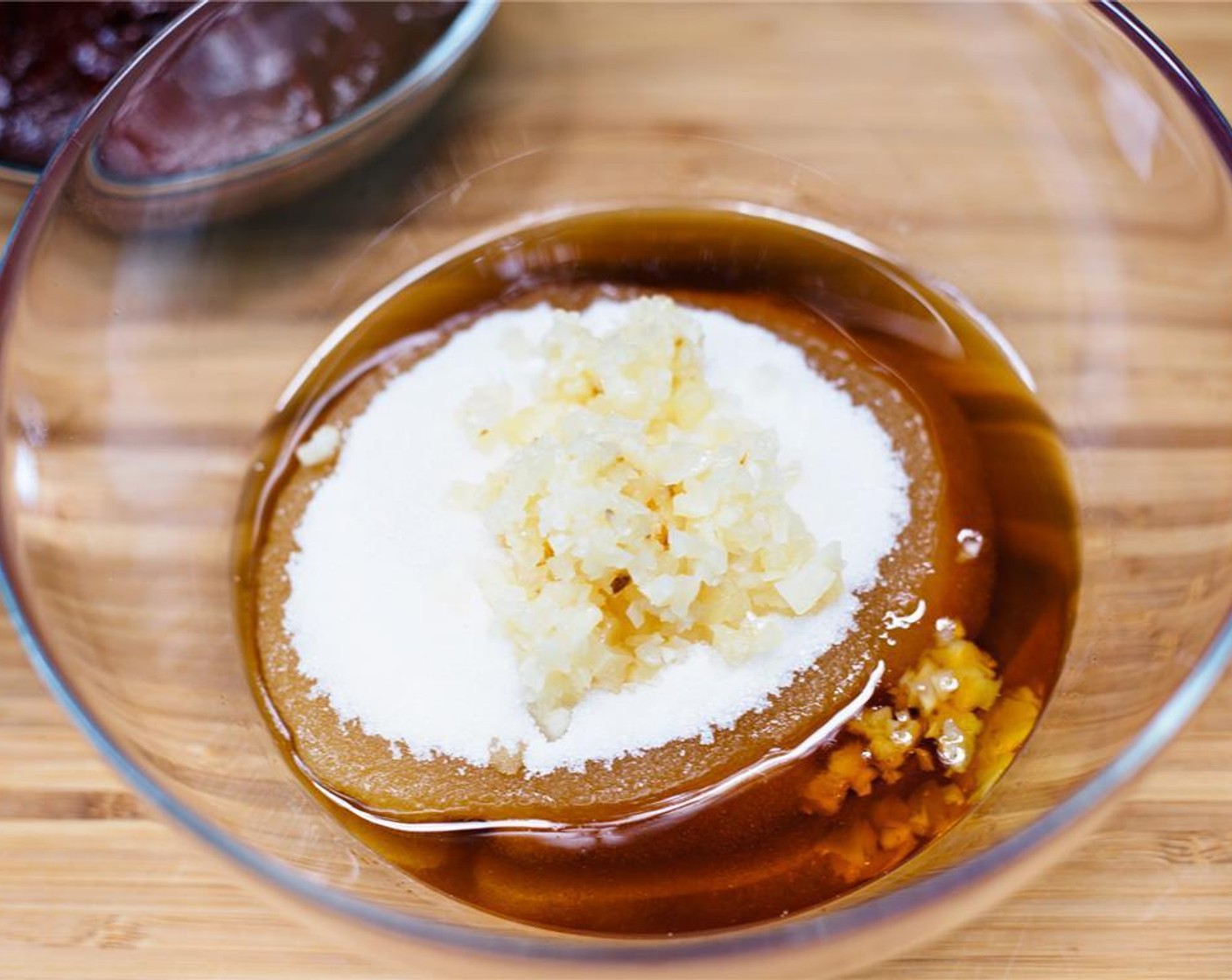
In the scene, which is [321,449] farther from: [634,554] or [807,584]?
[807,584]

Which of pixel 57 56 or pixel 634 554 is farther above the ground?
pixel 57 56

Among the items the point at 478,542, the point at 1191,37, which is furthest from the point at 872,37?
the point at 478,542

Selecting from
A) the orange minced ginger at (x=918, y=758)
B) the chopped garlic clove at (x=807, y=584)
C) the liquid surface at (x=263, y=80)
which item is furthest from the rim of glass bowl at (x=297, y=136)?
the orange minced ginger at (x=918, y=758)

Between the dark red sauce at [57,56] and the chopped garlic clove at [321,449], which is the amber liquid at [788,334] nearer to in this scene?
the chopped garlic clove at [321,449]

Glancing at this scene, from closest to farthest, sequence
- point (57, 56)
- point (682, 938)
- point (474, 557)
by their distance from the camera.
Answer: point (682, 938)
point (474, 557)
point (57, 56)

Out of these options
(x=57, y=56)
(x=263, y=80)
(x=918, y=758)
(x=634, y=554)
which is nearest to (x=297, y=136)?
(x=263, y=80)

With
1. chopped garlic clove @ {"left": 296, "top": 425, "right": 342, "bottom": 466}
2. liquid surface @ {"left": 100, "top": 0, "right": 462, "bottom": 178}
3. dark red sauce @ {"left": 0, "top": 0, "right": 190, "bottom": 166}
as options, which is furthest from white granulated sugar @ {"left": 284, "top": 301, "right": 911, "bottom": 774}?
dark red sauce @ {"left": 0, "top": 0, "right": 190, "bottom": 166}
